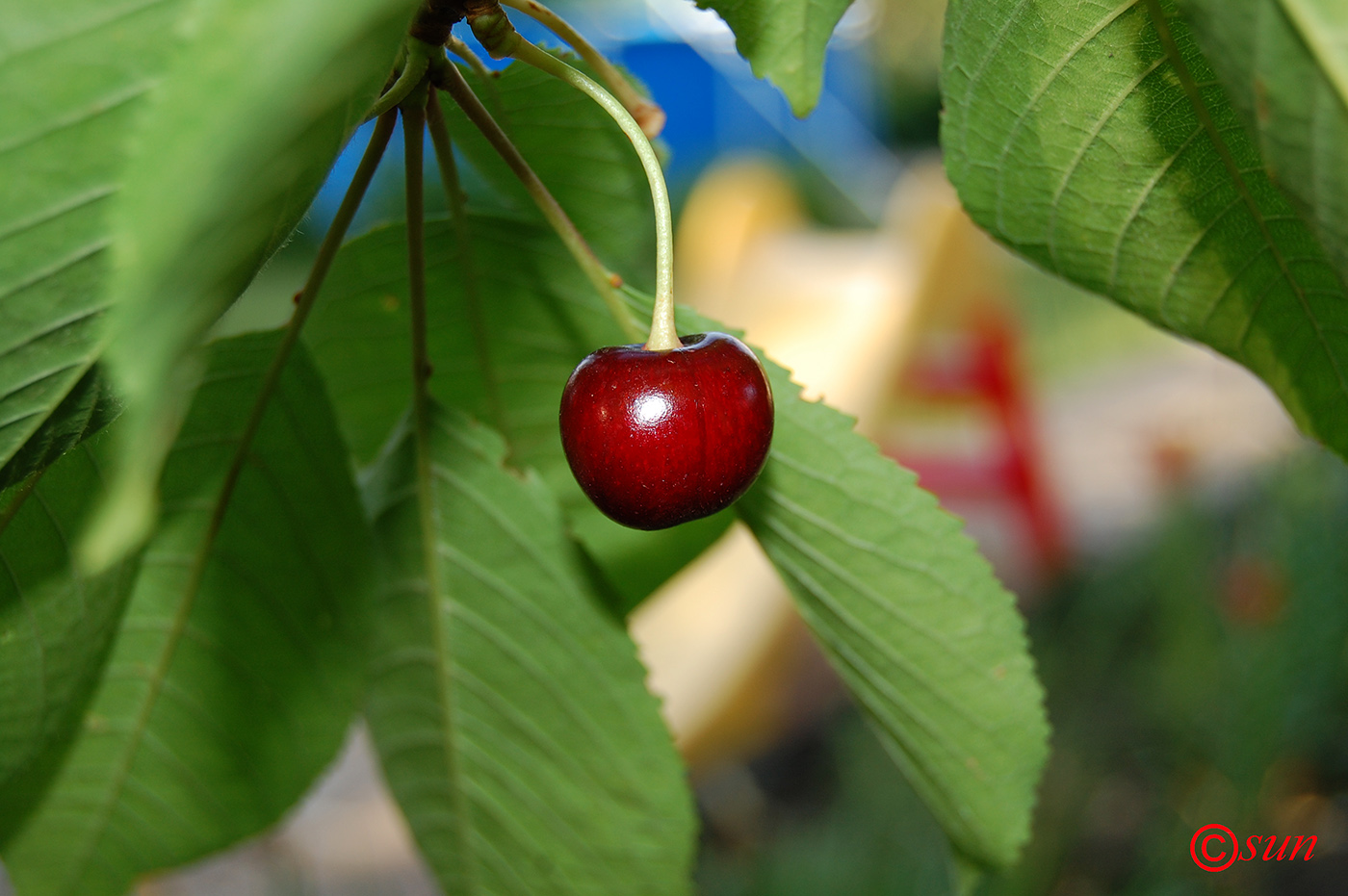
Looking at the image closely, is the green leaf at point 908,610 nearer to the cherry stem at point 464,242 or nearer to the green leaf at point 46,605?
the cherry stem at point 464,242

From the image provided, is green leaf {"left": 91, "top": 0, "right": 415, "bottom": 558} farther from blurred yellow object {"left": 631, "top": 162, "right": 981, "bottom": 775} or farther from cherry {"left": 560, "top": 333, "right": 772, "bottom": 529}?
blurred yellow object {"left": 631, "top": 162, "right": 981, "bottom": 775}

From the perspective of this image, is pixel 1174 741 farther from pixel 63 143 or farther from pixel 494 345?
pixel 63 143

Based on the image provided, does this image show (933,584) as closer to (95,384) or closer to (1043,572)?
(95,384)

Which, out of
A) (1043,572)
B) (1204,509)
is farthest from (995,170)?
(1043,572)

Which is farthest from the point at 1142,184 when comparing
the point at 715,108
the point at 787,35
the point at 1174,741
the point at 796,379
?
the point at 715,108

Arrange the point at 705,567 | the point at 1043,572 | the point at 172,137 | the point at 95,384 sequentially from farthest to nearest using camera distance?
the point at 1043,572, the point at 705,567, the point at 95,384, the point at 172,137

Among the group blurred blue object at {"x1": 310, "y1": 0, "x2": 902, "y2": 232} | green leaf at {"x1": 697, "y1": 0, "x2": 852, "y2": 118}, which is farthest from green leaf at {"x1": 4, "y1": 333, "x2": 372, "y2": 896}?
blurred blue object at {"x1": 310, "y1": 0, "x2": 902, "y2": 232}
